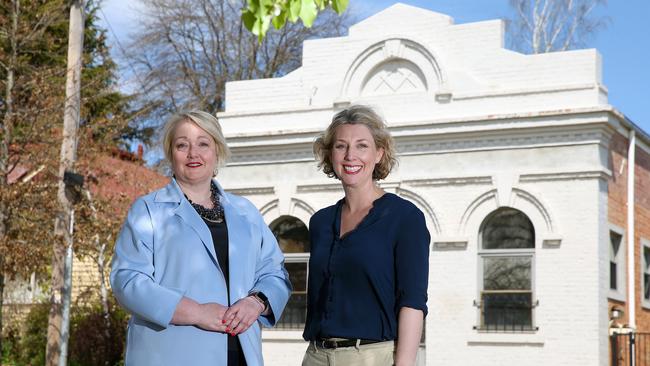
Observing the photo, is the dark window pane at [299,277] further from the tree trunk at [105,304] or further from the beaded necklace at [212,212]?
the beaded necklace at [212,212]

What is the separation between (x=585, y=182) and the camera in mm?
19266

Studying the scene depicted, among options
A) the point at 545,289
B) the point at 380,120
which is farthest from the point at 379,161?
the point at 545,289

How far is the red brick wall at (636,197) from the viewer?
19953mm

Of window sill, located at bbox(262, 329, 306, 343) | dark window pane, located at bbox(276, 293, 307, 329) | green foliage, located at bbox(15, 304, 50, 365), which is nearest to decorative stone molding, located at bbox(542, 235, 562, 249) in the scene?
dark window pane, located at bbox(276, 293, 307, 329)

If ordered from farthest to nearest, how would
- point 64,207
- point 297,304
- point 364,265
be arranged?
point 297,304
point 64,207
point 364,265

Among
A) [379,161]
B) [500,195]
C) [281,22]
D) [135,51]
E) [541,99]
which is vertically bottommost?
[379,161]

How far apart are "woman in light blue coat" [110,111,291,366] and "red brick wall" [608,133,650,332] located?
15.6 metres

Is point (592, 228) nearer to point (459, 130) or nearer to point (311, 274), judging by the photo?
point (459, 130)

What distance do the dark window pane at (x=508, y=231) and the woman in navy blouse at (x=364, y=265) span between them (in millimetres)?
14919

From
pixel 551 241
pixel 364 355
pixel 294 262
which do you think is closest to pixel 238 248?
pixel 364 355

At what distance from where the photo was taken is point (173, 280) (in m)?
4.68

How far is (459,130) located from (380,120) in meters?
15.3

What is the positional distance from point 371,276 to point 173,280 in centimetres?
85

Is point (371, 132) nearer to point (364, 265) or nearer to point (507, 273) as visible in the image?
point (364, 265)
